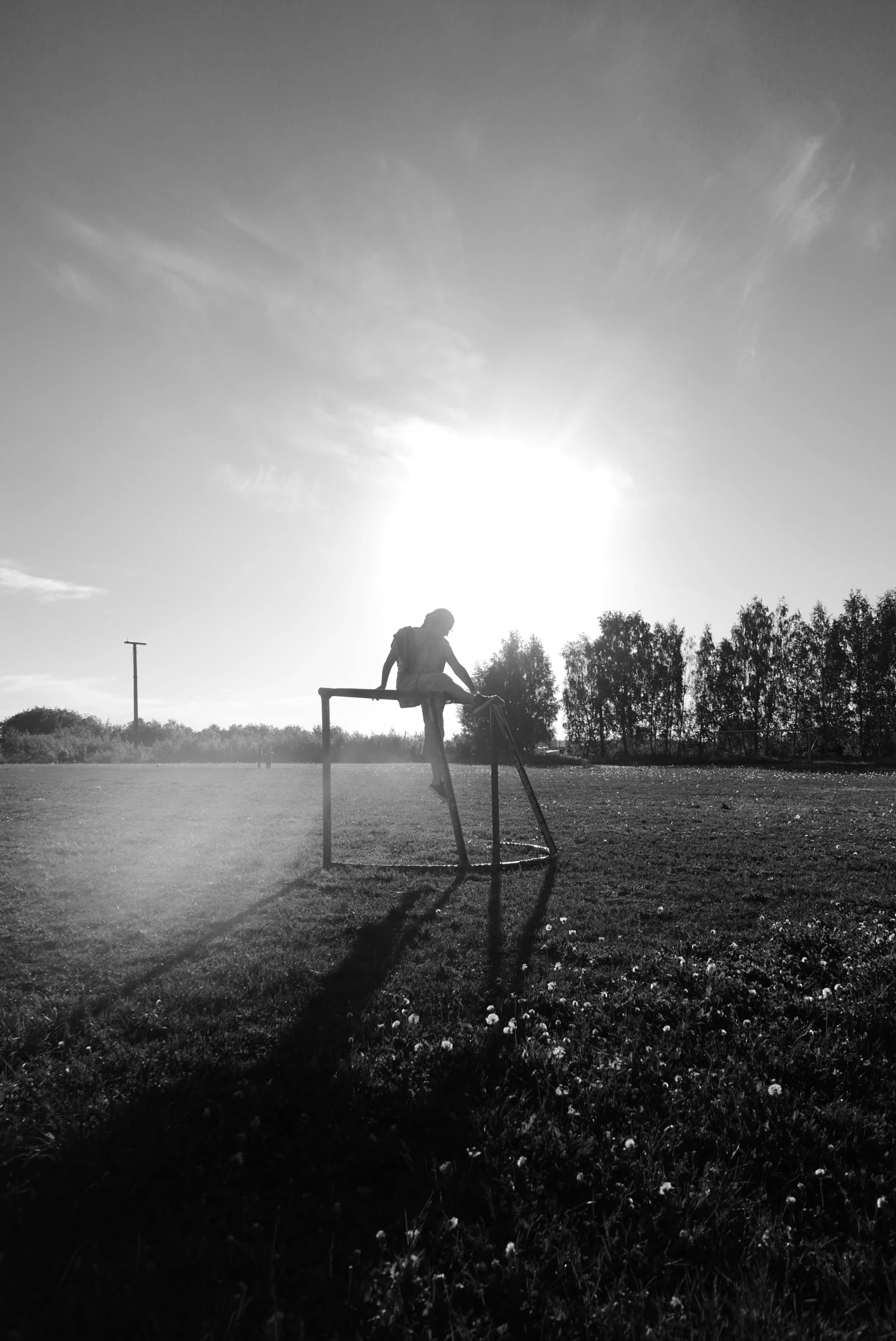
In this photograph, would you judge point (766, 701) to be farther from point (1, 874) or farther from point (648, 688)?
point (1, 874)

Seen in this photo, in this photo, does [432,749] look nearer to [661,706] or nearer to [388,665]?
[388,665]

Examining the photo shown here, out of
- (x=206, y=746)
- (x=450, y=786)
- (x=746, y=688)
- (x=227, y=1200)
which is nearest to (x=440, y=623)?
(x=450, y=786)

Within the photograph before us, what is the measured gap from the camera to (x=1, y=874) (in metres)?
10.4

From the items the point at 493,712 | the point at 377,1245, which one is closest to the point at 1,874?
the point at 493,712

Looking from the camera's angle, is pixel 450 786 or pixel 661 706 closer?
pixel 450 786

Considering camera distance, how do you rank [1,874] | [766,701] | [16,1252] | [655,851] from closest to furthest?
[16,1252], [1,874], [655,851], [766,701]

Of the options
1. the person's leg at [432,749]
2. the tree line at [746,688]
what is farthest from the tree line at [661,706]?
the person's leg at [432,749]

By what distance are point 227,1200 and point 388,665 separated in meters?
8.78

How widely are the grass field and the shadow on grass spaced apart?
14 mm

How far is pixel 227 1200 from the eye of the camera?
3285 mm

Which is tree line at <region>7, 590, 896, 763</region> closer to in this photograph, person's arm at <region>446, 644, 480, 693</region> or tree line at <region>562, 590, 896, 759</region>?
tree line at <region>562, 590, 896, 759</region>

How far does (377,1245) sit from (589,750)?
88.1 meters

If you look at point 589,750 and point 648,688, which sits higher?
point 648,688

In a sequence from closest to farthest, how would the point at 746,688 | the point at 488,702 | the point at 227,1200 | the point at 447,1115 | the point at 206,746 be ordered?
the point at 227,1200 < the point at 447,1115 < the point at 488,702 < the point at 206,746 < the point at 746,688
